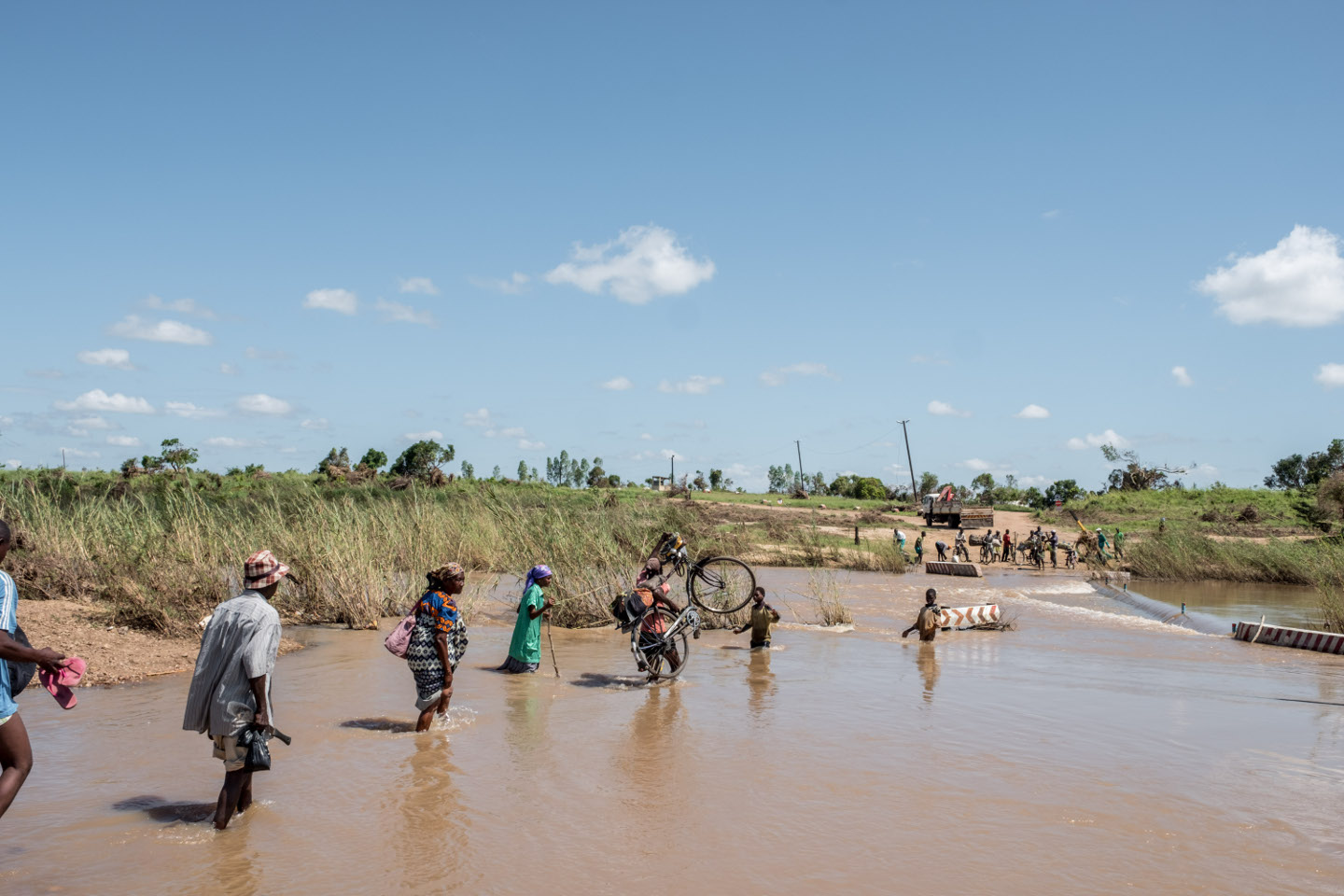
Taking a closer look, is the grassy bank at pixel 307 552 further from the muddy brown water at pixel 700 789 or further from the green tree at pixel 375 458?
the green tree at pixel 375 458

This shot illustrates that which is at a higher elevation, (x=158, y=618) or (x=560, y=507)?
(x=560, y=507)

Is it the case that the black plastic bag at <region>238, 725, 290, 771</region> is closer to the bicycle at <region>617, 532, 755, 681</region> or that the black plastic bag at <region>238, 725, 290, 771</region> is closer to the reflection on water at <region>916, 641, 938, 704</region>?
the bicycle at <region>617, 532, 755, 681</region>

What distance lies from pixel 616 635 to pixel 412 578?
12.9 feet

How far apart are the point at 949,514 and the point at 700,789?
160ft

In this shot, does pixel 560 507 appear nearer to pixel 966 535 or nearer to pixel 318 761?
pixel 318 761

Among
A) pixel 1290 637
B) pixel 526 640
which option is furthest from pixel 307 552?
pixel 1290 637

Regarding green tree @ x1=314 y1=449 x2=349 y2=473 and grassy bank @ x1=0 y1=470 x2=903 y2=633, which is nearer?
grassy bank @ x1=0 y1=470 x2=903 y2=633

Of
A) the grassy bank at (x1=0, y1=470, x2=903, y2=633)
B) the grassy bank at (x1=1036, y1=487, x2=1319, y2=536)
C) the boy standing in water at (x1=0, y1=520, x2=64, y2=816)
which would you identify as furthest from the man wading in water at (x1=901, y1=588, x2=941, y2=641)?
the grassy bank at (x1=1036, y1=487, x2=1319, y2=536)

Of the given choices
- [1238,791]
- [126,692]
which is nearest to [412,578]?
[126,692]

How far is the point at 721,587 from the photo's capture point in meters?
13.4

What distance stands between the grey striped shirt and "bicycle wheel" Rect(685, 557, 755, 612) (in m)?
8.36

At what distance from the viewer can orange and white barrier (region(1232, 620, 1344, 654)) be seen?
1664 centimetres

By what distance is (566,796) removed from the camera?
683cm

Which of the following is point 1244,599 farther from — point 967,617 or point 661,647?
point 661,647
